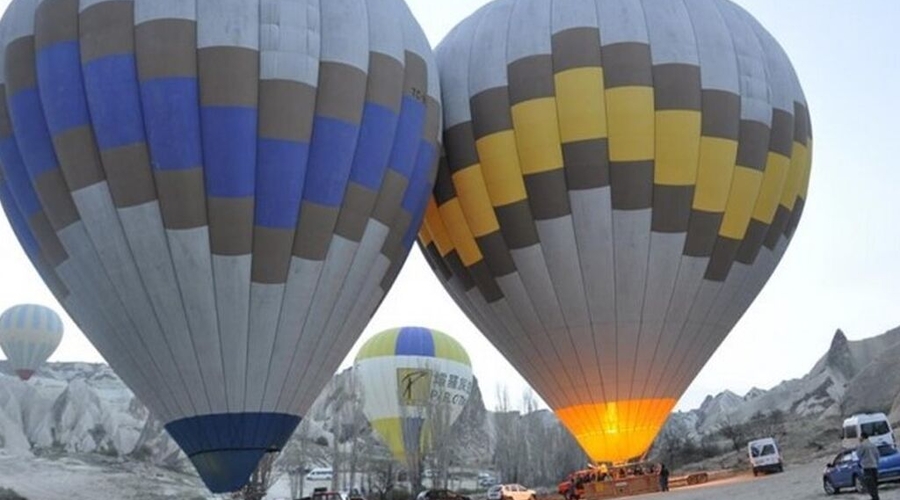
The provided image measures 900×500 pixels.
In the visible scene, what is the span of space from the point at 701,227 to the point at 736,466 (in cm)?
1650

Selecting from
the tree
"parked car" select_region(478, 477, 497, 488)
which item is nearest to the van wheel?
the tree

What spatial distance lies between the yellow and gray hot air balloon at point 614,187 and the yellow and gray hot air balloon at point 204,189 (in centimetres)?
345

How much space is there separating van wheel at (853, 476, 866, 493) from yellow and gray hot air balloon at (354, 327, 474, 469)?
19332mm

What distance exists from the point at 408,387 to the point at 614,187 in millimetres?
16353

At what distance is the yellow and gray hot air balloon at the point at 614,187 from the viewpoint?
1448cm

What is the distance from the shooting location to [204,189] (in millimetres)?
11133

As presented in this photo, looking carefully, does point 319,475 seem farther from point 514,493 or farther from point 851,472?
point 851,472

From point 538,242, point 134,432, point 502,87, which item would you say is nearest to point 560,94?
point 502,87

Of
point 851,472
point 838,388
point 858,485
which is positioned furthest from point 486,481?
point 851,472

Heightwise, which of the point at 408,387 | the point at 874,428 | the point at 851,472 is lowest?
the point at 851,472

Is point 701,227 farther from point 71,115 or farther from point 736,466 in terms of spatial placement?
point 736,466

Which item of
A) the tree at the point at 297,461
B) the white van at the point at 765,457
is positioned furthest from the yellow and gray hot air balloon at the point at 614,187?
the tree at the point at 297,461

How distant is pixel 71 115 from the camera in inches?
446

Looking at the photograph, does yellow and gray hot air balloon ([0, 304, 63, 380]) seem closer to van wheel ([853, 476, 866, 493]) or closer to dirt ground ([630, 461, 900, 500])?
dirt ground ([630, 461, 900, 500])
